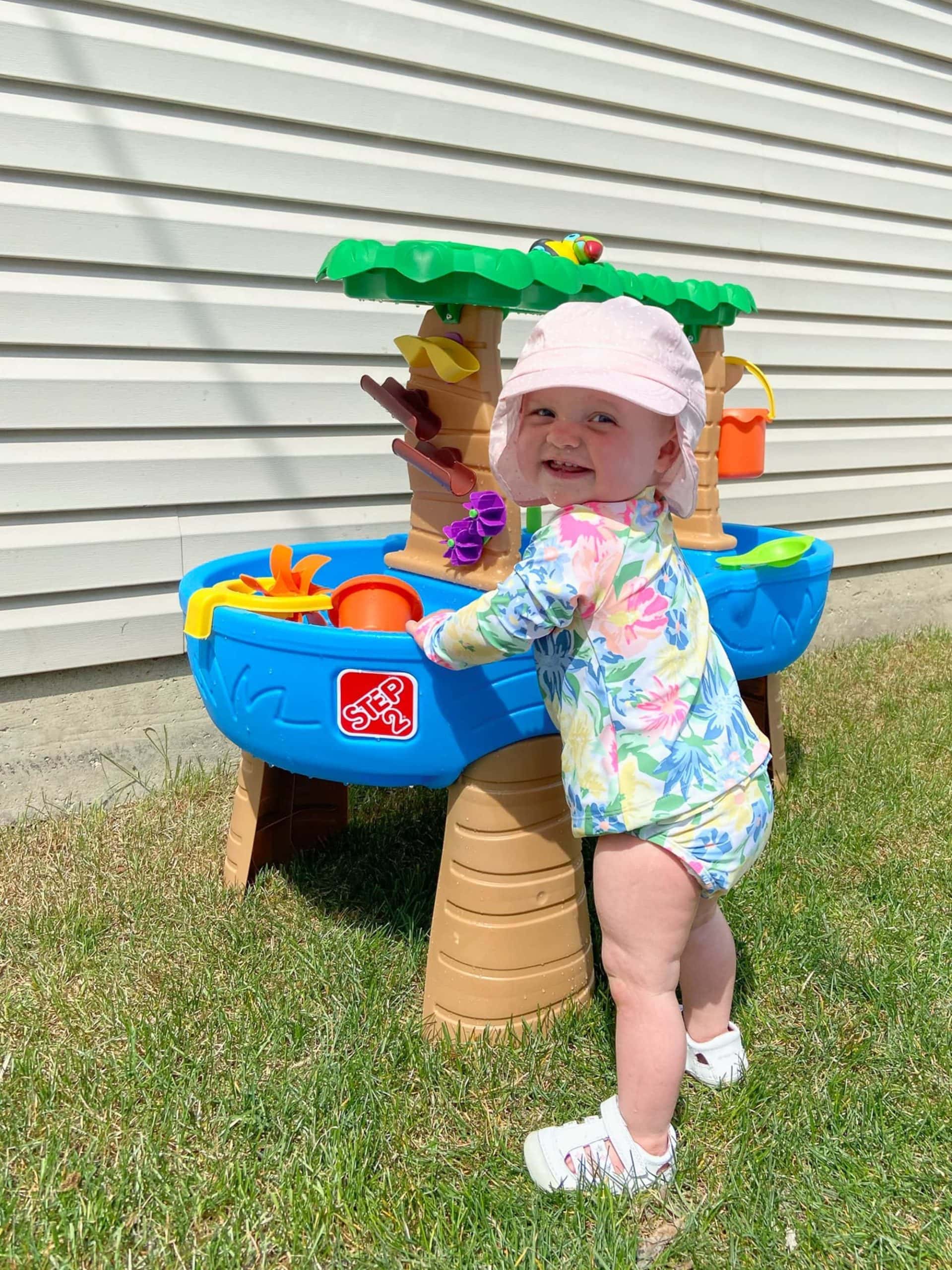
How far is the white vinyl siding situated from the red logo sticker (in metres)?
1.31

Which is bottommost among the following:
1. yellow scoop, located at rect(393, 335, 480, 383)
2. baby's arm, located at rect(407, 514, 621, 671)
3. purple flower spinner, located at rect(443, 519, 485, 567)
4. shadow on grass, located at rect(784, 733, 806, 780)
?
shadow on grass, located at rect(784, 733, 806, 780)

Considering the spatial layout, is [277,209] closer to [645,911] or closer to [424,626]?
[424,626]

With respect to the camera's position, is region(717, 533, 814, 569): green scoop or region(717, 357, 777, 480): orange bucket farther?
region(717, 357, 777, 480): orange bucket

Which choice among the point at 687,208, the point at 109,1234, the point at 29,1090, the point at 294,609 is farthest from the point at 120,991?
the point at 687,208

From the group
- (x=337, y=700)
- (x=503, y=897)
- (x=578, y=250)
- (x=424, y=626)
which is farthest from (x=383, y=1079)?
(x=578, y=250)

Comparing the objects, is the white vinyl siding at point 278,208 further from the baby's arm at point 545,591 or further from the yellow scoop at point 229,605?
the baby's arm at point 545,591

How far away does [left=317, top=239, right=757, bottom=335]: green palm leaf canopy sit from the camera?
6.79ft

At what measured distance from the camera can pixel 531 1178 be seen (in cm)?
168

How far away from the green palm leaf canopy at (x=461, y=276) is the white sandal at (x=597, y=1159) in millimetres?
1461

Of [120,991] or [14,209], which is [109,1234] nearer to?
[120,991]

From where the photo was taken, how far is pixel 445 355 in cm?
223

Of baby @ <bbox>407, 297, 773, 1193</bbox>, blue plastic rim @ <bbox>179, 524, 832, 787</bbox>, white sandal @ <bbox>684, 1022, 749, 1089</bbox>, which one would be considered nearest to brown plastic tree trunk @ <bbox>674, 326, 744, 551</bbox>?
blue plastic rim @ <bbox>179, 524, 832, 787</bbox>

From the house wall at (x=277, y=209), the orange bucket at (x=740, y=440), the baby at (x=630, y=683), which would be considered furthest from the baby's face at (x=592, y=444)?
the house wall at (x=277, y=209)

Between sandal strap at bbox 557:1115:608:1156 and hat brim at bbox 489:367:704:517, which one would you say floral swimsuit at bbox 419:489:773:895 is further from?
sandal strap at bbox 557:1115:608:1156
